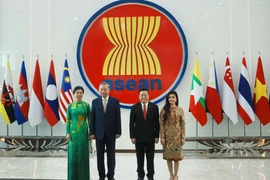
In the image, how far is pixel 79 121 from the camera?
3518 mm

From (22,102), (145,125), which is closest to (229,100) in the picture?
(145,125)

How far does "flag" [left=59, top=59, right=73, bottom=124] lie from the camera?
579cm

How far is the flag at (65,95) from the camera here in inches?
228

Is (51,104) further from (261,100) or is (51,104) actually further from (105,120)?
(261,100)

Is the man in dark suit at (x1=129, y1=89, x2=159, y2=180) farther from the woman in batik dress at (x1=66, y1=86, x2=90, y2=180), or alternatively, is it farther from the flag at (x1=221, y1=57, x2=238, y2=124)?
the flag at (x1=221, y1=57, x2=238, y2=124)

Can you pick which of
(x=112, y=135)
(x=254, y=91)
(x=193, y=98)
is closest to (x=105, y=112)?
(x=112, y=135)

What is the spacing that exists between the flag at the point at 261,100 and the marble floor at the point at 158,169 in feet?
3.03

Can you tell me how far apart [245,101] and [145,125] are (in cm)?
286

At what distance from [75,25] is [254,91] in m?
3.84

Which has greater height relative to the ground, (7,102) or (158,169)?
(7,102)

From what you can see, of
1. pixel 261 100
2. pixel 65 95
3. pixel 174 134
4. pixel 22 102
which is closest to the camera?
pixel 174 134

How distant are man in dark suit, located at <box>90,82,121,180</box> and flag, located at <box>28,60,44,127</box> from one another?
2676 mm

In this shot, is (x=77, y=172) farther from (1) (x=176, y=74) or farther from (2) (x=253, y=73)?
(2) (x=253, y=73)

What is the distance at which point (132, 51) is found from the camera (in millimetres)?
6098
